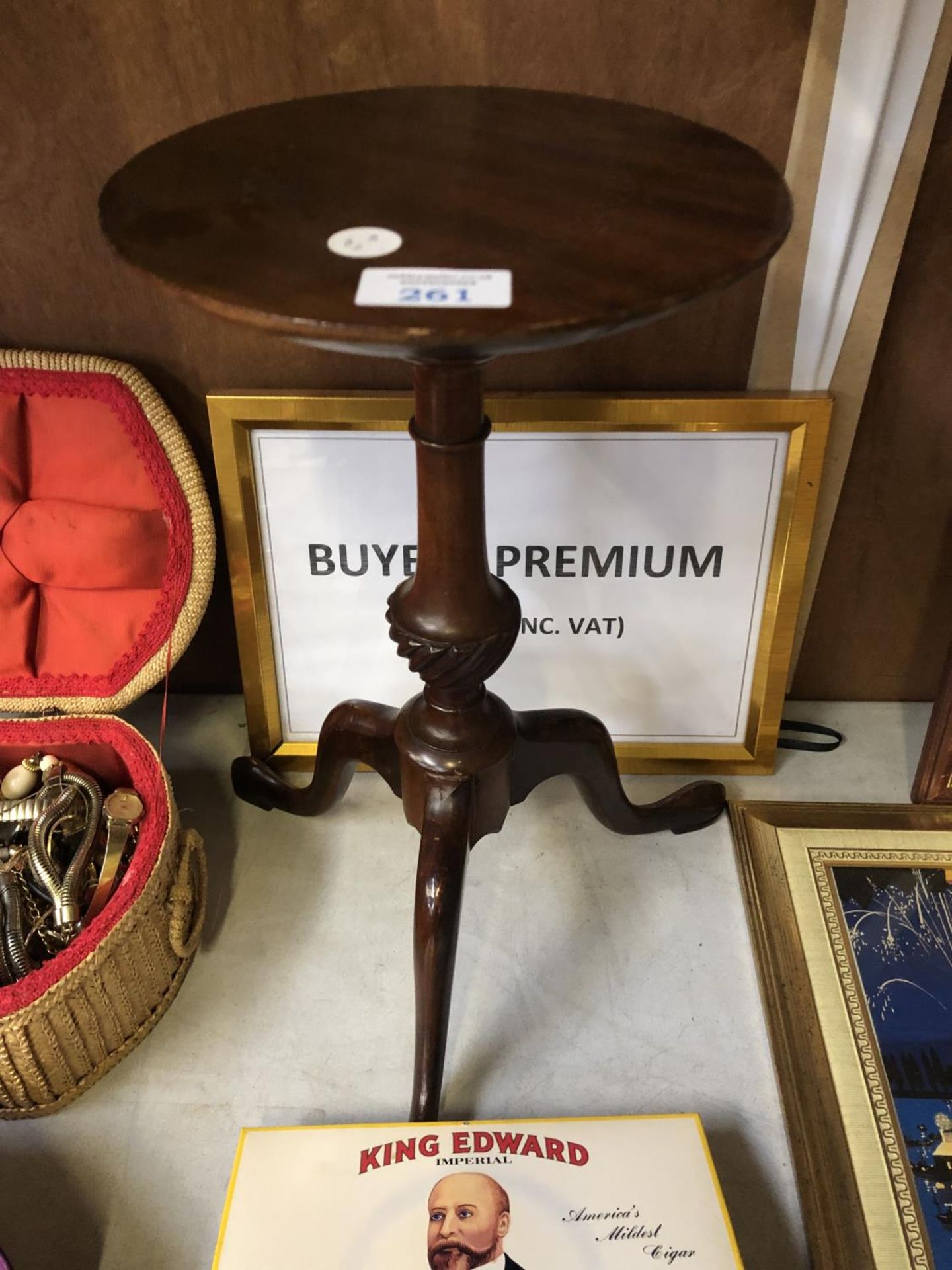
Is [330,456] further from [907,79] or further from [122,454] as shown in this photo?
[907,79]

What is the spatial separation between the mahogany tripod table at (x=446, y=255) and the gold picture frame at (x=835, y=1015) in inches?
13.6

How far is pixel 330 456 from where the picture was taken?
3.89 feet

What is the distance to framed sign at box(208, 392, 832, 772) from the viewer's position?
45.4 inches

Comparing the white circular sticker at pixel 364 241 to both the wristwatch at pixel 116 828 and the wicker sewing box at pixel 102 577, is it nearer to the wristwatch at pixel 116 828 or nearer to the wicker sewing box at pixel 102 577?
the wicker sewing box at pixel 102 577

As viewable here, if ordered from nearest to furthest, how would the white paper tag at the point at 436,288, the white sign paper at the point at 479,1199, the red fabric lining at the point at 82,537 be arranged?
the white paper tag at the point at 436,288, the white sign paper at the point at 479,1199, the red fabric lining at the point at 82,537

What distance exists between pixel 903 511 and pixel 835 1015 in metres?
0.59

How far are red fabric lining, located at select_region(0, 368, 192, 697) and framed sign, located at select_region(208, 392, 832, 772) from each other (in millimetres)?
88

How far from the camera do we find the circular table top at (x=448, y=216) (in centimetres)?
61

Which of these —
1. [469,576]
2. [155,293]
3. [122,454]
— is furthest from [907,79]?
[122,454]

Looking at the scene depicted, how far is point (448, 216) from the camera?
703 mm

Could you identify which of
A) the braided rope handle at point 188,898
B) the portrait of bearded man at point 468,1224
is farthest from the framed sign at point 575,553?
the portrait of bearded man at point 468,1224

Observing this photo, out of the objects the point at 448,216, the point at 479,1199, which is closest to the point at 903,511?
the point at 448,216

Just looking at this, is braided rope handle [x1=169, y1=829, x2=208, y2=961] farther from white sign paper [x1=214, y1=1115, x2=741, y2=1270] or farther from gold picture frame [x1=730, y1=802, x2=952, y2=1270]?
gold picture frame [x1=730, y1=802, x2=952, y2=1270]

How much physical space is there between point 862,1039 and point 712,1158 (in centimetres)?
20
